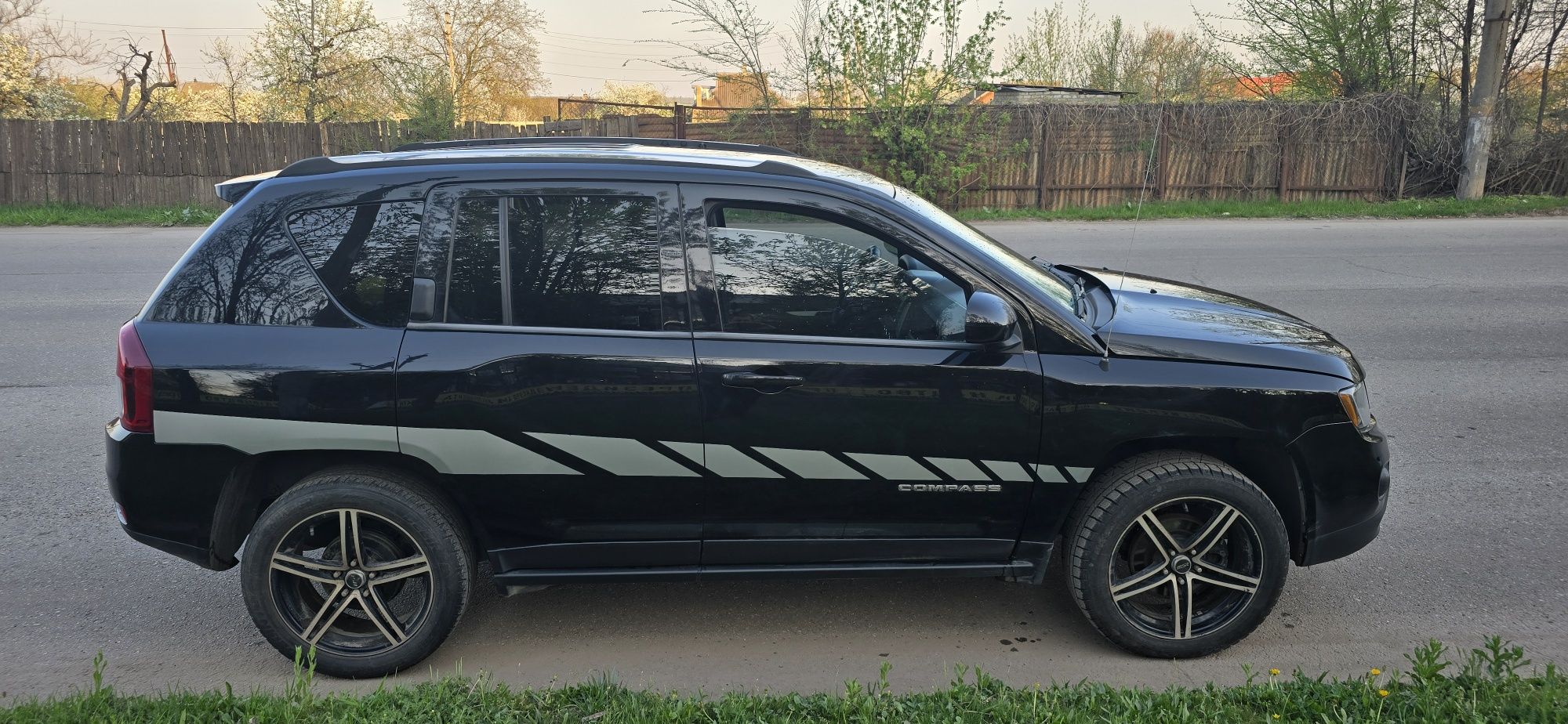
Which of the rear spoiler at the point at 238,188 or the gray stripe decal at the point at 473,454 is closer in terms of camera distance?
the gray stripe decal at the point at 473,454

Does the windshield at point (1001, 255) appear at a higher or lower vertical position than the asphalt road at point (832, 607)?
higher

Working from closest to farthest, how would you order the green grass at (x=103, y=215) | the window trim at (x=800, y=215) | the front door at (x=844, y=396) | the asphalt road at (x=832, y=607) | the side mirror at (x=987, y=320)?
the side mirror at (x=987, y=320) → the front door at (x=844, y=396) → the window trim at (x=800, y=215) → the asphalt road at (x=832, y=607) → the green grass at (x=103, y=215)

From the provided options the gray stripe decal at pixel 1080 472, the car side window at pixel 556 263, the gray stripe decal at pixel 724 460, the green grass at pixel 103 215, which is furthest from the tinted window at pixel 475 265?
the green grass at pixel 103 215

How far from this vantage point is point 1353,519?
373 cm

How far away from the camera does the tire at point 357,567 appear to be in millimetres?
3488

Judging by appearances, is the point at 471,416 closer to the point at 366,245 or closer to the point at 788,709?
the point at 366,245

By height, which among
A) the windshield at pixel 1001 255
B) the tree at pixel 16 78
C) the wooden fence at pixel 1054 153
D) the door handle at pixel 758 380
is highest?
the tree at pixel 16 78

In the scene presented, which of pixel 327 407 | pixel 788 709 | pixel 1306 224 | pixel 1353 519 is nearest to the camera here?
pixel 788 709

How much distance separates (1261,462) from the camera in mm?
3705

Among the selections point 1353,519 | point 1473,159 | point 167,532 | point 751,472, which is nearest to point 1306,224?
point 1473,159

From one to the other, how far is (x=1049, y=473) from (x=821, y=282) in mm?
1004

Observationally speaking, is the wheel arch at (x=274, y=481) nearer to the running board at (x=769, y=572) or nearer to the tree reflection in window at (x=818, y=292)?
the running board at (x=769, y=572)

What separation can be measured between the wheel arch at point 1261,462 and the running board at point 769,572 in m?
0.53

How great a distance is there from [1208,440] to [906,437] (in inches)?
41.6
